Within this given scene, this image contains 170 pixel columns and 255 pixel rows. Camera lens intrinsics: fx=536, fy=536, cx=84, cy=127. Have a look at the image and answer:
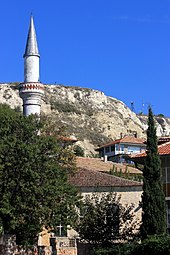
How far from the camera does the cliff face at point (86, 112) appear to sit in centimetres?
11019

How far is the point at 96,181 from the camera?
122 feet

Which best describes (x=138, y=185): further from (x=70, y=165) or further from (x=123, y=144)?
(x=123, y=144)

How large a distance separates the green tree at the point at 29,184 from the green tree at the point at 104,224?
991mm

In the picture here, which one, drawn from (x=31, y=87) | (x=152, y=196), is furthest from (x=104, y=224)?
(x=31, y=87)

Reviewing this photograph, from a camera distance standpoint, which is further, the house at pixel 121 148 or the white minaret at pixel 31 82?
the house at pixel 121 148

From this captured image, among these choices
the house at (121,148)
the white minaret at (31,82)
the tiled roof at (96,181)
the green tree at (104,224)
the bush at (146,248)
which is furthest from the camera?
the house at (121,148)

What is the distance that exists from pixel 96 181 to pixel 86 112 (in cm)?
8302

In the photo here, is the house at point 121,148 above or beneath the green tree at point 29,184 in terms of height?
above

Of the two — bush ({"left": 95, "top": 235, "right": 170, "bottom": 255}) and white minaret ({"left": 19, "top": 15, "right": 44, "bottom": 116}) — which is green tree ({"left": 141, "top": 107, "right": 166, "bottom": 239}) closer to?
bush ({"left": 95, "top": 235, "right": 170, "bottom": 255})

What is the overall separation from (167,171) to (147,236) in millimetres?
6118

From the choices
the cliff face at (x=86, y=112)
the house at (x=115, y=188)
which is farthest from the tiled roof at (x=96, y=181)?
the cliff face at (x=86, y=112)

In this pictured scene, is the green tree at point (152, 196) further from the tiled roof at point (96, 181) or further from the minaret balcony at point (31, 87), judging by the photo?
the minaret balcony at point (31, 87)

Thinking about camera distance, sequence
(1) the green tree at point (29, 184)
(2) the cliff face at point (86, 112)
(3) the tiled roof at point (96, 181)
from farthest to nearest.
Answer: (2) the cliff face at point (86, 112), (3) the tiled roof at point (96, 181), (1) the green tree at point (29, 184)

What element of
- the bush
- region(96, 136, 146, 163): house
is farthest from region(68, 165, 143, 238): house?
region(96, 136, 146, 163): house
